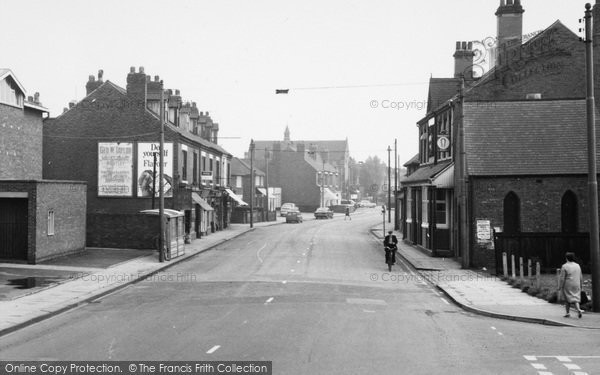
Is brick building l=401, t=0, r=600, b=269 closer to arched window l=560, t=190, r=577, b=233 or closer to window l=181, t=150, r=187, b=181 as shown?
arched window l=560, t=190, r=577, b=233

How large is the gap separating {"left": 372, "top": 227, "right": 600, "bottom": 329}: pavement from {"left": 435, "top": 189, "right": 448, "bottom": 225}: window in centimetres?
309

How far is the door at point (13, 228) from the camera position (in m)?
26.9

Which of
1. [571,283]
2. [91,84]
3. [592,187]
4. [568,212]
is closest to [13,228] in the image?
[91,84]

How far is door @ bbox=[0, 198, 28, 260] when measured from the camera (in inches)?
1061

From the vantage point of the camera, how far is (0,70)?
105 ft

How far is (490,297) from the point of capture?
62.0 feet

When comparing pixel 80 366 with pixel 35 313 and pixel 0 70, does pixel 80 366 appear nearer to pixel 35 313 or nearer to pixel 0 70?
pixel 35 313

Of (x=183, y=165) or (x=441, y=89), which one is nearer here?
(x=441, y=89)

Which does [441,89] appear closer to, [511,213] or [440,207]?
[440,207]

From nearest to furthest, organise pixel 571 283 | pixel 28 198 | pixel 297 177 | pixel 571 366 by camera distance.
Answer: pixel 571 366 → pixel 571 283 → pixel 28 198 → pixel 297 177

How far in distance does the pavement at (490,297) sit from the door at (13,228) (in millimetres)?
17106

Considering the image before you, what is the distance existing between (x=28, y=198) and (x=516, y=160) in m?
21.0

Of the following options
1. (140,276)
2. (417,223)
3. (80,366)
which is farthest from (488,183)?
(80,366)

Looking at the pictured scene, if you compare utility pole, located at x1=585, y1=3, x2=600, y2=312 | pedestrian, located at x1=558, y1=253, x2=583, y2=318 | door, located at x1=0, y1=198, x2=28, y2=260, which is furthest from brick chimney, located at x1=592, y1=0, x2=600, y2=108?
door, located at x1=0, y1=198, x2=28, y2=260
